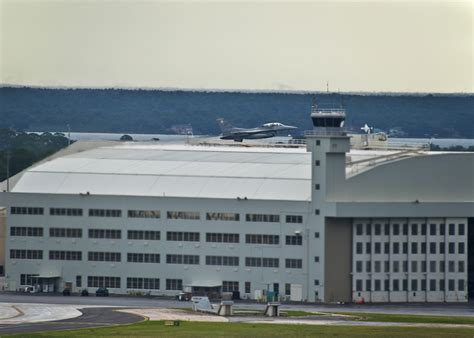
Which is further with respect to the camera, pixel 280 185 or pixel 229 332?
pixel 280 185

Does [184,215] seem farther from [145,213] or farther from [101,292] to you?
[101,292]

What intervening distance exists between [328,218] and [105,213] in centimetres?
2012

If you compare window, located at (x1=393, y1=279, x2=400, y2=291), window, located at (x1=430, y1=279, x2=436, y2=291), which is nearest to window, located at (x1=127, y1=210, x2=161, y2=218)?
window, located at (x1=393, y1=279, x2=400, y2=291)

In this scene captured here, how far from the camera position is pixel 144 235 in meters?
155

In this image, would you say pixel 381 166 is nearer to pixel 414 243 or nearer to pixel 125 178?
pixel 414 243

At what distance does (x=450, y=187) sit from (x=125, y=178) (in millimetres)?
29074

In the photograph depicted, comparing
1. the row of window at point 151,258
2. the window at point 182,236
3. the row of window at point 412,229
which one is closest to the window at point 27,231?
the row of window at point 151,258

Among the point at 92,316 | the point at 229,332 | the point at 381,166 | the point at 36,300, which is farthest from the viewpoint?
the point at 381,166

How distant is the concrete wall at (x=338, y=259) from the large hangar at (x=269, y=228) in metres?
0.08

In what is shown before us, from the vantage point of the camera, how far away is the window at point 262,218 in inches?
5935

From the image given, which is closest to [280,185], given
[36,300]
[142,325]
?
[36,300]

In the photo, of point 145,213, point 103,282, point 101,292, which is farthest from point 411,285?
point 103,282

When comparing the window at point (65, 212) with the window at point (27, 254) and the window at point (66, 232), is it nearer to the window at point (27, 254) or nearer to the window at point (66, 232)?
the window at point (66, 232)

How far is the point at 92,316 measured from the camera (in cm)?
12600
